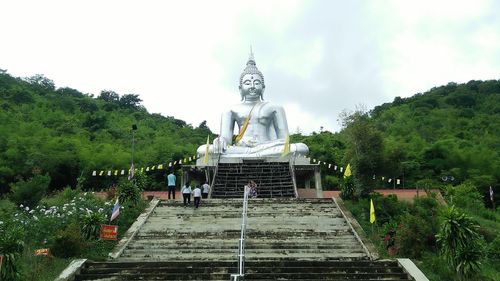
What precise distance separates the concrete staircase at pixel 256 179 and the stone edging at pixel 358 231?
8.72ft

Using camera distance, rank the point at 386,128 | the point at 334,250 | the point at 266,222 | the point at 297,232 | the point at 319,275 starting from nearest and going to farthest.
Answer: the point at 319,275
the point at 334,250
the point at 297,232
the point at 266,222
the point at 386,128

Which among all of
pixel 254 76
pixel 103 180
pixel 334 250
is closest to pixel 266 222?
pixel 334 250

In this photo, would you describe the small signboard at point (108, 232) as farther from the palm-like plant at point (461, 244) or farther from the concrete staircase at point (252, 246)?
the palm-like plant at point (461, 244)

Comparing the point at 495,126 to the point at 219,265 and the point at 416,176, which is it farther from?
the point at 219,265

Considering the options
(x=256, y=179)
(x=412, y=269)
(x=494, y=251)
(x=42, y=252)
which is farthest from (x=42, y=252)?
(x=494, y=251)

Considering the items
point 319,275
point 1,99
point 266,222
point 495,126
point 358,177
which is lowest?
point 319,275

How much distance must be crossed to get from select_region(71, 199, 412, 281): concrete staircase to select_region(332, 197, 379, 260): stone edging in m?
0.10

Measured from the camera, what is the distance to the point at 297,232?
462 inches

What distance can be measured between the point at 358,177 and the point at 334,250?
5184 millimetres

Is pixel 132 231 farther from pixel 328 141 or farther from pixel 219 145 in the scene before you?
pixel 328 141

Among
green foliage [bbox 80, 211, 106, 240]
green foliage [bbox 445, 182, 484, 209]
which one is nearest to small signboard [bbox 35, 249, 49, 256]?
green foliage [bbox 80, 211, 106, 240]

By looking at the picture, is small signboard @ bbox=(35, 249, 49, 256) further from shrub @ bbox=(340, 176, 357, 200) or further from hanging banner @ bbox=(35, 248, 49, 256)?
shrub @ bbox=(340, 176, 357, 200)

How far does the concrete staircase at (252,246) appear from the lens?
372 inches

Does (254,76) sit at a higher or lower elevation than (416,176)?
higher
